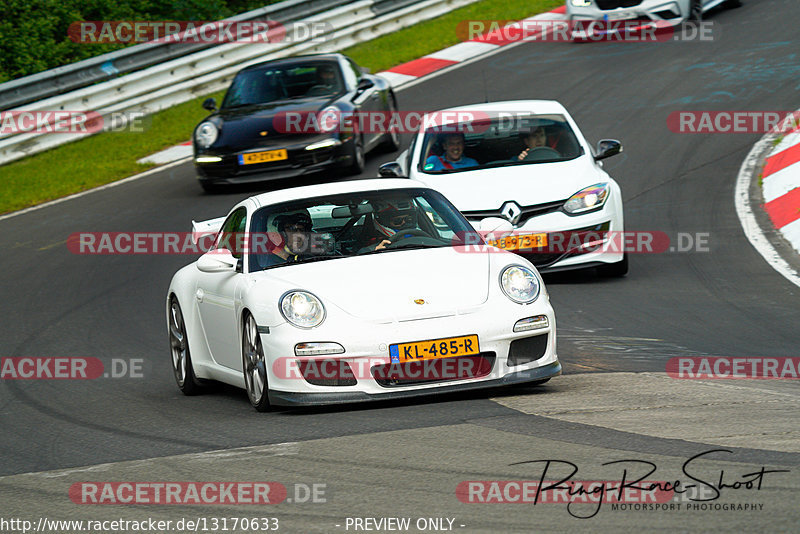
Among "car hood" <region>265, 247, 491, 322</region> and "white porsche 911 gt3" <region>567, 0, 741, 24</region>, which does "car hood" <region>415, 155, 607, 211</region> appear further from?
"white porsche 911 gt3" <region>567, 0, 741, 24</region>

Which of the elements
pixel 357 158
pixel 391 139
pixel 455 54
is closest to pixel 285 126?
pixel 357 158

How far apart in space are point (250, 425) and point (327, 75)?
10.7 meters

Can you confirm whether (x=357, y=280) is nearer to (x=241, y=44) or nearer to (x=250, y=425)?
(x=250, y=425)

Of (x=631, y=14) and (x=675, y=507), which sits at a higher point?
(x=675, y=507)

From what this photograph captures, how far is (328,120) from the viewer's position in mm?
15180

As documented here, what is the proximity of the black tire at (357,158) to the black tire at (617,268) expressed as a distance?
5.33m

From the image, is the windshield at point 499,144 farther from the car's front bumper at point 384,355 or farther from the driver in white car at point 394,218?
the car's front bumper at point 384,355

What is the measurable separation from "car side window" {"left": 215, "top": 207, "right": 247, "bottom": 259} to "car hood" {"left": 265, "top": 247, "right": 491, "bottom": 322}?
0.66 metres

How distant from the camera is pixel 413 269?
21.7 feet

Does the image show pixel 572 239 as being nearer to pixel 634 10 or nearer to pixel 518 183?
pixel 518 183

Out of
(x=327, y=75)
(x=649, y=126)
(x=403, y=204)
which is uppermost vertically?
(x=403, y=204)

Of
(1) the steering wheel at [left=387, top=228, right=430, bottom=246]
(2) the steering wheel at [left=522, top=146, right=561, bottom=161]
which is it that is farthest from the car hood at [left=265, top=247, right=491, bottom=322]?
(2) the steering wheel at [left=522, top=146, right=561, bottom=161]

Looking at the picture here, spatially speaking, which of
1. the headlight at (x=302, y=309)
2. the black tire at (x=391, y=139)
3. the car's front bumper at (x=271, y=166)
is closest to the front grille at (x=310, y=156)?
the car's front bumper at (x=271, y=166)

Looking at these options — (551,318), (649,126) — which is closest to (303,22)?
(649,126)
